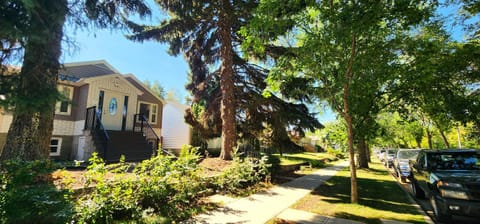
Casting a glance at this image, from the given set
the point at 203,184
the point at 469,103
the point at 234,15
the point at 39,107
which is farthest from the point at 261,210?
the point at 469,103

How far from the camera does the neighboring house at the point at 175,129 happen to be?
63.4 feet

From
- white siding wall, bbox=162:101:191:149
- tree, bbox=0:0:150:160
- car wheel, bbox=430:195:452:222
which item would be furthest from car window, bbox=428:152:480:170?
white siding wall, bbox=162:101:191:149

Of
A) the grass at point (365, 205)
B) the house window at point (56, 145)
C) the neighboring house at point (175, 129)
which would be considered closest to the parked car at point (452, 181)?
the grass at point (365, 205)

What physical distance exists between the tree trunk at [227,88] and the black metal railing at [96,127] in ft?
18.5

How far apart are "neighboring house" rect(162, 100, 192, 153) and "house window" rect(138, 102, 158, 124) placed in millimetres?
2896

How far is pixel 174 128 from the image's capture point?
2038cm

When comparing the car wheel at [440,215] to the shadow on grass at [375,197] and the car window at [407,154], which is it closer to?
the shadow on grass at [375,197]

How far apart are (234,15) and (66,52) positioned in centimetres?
758

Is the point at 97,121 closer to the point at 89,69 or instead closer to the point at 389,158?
the point at 89,69

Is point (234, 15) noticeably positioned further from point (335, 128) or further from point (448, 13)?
point (335, 128)

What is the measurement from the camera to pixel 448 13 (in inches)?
348

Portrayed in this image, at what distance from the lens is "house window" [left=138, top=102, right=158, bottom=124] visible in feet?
52.2

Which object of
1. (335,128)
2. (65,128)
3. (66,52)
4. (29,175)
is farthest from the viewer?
(335,128)

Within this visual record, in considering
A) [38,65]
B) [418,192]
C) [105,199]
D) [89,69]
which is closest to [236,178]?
[105,199]
